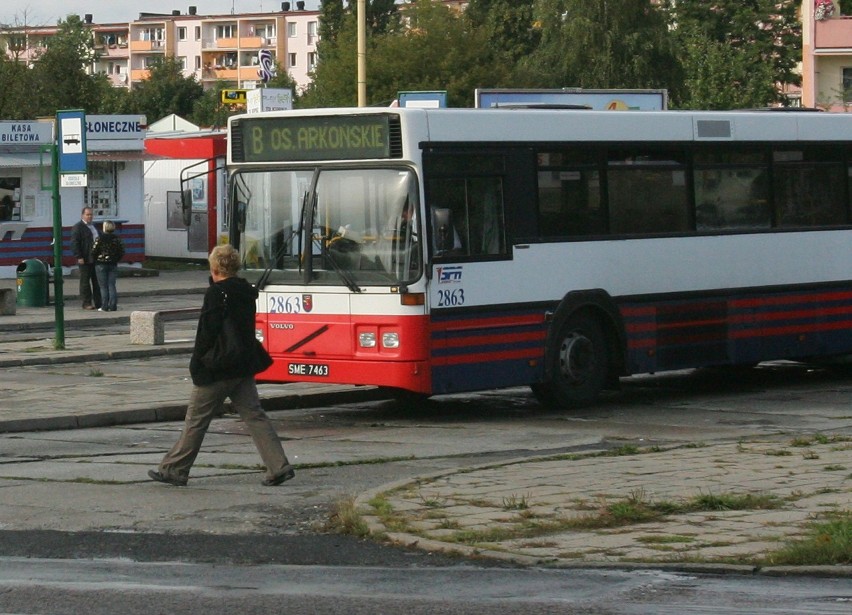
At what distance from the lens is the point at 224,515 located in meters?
10.2

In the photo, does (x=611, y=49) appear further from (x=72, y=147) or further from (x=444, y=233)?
(x=444, y=233)

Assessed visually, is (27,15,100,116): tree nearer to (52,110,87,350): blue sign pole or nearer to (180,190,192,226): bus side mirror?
(52,110,87,350): blue sign pole

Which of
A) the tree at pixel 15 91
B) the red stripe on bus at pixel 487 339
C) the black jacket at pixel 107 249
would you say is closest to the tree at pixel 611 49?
the tree at pixel 15 91

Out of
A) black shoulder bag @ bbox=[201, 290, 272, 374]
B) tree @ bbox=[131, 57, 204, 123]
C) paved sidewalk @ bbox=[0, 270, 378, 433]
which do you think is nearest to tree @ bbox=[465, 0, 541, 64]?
tree @ bbox=[131, 57, 204, 123]

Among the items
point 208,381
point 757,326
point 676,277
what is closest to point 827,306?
point 757,326

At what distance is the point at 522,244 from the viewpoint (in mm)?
15898

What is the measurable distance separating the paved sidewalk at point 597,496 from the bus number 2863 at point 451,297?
8.68 feet

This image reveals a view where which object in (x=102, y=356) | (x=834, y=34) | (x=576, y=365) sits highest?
(x=834, y=34)

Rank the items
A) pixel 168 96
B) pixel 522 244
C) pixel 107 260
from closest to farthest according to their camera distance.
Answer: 1. pixel 522 244
2. pixel 107 260
3. pixel 168 96

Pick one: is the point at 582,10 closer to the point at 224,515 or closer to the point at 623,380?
the point at 623,380

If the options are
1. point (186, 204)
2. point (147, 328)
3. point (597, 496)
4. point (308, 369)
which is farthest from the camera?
point (147, 328)

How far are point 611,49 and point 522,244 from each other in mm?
60018

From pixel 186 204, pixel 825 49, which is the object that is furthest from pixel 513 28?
pixel 186 204

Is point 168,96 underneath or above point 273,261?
above
